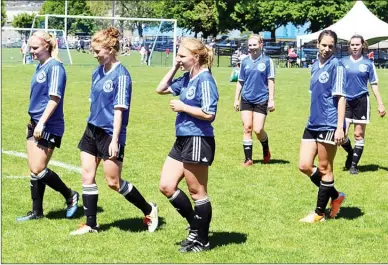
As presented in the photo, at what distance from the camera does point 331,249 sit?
22.8 feet

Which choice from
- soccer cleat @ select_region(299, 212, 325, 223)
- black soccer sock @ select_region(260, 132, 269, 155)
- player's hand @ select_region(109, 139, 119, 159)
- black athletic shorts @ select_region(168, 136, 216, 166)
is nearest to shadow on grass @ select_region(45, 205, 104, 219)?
player's hand @ select_region(109, 139, 119, 159)

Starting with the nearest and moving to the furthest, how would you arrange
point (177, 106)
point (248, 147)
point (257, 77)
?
point (177, 106) < point (257, 77) < point (248, 147)

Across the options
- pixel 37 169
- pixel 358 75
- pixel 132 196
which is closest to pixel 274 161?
pixel 358 75

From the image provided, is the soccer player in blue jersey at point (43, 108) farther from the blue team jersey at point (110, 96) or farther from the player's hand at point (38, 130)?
the blue team jersey at point (110, 96)

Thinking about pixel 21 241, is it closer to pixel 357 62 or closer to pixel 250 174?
pixel 250 174

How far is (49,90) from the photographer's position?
7.58 meters

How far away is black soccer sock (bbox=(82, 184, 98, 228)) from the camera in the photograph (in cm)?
735

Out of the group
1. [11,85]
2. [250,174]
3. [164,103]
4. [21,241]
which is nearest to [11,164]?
[250,174]

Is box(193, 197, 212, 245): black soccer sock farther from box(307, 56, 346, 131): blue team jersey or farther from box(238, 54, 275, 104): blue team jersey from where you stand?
A: box(238, 54, 275, 104): blue team jersey

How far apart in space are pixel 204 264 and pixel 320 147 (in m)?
2.16

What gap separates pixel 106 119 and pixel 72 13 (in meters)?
104

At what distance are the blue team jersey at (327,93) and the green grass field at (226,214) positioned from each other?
3.37ft

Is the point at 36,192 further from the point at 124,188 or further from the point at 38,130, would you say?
the point at 124,188

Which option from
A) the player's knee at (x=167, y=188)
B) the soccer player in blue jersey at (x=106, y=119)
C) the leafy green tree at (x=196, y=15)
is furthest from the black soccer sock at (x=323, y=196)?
the leafy green tree at (x=196, y=15)
